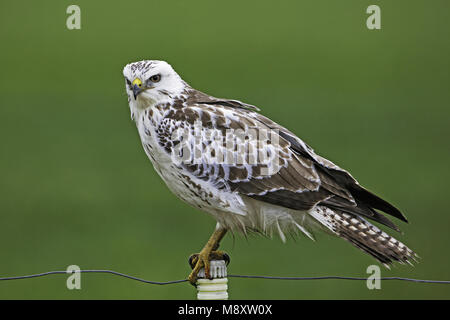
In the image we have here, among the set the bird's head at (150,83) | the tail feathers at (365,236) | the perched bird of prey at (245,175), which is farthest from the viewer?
the bird's head at (150,83)

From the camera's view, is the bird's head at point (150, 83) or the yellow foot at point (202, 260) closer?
the yellow foot at point (202, 260)

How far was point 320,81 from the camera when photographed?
17.3 m

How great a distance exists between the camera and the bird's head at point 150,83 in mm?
6742

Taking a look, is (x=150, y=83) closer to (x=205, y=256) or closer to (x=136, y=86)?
(x=136, y=86)

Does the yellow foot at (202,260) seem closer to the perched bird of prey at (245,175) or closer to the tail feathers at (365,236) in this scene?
Result: the perched bird of prey at (245,175)

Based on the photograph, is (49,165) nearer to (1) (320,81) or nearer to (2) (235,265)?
(2) (235,265)

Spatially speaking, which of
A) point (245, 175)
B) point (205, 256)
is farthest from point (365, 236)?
point (205, 256)

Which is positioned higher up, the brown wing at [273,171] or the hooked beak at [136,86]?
the hooked beak at [136,86]

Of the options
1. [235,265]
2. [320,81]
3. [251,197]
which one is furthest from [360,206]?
[320,81]

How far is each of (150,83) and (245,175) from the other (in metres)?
1.06

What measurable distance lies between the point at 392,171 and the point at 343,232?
7822mm

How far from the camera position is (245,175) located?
22.0 feet

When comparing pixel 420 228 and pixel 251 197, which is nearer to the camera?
pixel 251 197

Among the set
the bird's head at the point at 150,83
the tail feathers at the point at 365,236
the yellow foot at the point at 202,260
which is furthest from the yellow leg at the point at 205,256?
the bird's head at the point at 150,83
